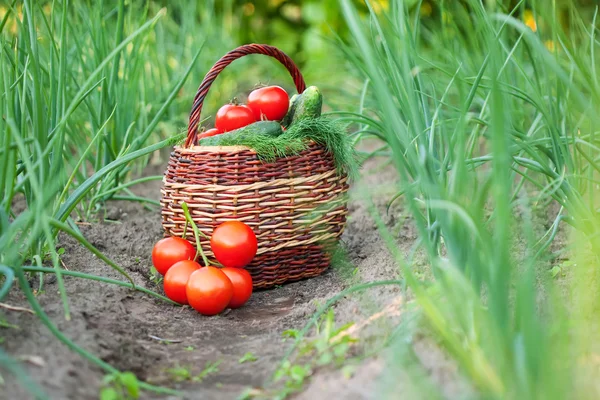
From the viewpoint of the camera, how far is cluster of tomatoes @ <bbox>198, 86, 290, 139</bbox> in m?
2.14

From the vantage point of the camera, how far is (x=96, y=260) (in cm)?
206

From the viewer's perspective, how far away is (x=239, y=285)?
191 cm

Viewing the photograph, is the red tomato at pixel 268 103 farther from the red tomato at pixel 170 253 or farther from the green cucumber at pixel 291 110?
the red tomato at pixel 170 253

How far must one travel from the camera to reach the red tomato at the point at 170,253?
198 centimetres

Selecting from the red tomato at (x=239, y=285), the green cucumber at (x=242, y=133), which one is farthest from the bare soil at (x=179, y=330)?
the green cucumber at (x=242, y=133)

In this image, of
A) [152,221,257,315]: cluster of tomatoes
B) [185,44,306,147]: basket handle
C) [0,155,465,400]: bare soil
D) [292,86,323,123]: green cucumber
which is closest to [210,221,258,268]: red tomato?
[152,221,257,315]: cluster of tomatoes

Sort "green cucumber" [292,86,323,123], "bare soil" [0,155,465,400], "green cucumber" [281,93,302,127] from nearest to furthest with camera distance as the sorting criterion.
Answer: "bare soil" [0,155,465,400] < "green cucumber" [292,86,323,123] < "green cucumber" [281,93,302,127]

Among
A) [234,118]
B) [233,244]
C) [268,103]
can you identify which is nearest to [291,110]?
[268,103]

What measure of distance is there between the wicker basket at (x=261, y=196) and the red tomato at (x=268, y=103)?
5.6 inches

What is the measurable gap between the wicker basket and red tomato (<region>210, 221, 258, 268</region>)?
0.25 feet

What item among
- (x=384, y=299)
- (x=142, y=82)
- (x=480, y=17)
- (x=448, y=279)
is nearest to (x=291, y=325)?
(x=384, y=299)

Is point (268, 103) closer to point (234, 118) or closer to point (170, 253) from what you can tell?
point (234, 118)

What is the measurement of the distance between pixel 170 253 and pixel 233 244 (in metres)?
0.21

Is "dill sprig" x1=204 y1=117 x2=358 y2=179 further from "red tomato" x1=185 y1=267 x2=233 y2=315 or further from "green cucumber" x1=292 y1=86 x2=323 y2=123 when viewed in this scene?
"red tomato" x1=185 y1=267 x2=233 y2=315
